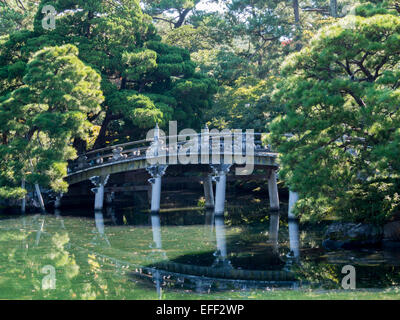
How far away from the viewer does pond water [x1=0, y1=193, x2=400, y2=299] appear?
1234 centimetres

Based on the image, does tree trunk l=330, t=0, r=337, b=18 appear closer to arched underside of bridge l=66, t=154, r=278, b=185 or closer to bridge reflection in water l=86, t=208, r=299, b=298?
arched underside of bridge l=66, t=154, r=278, b=185

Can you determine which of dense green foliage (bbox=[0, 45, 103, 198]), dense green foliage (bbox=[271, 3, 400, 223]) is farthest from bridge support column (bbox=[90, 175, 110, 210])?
dense green foliage (bbox=[271, 3, 400, 223])

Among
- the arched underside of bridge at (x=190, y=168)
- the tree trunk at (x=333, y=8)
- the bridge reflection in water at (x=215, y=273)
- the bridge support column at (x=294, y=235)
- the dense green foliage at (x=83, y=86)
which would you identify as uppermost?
the tree trunk at (x=333, y=8)

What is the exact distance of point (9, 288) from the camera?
496 inches

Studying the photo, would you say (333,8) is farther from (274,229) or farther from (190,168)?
(274,229)

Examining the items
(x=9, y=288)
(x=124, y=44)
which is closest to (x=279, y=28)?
(x=124, y=44)

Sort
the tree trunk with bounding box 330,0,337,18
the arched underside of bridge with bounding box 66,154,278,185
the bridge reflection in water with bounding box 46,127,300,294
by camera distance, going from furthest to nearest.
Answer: the tree trunk with bounding box 330,0,337,18 < the arched underside of bridge with bounding box 66,154,278,185 < the bridge reflection in water with bounding box 46,127,300,294

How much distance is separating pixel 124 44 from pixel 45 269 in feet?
66.7

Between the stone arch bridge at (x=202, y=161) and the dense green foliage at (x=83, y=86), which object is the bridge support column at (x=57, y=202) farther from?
the dense green foliage at (x=83, y=86)

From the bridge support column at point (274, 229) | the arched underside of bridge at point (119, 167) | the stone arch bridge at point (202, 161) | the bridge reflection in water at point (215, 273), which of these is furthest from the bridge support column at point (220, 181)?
the bridge reflection in water at point (215, 273)

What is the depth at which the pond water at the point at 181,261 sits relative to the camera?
12344 mm

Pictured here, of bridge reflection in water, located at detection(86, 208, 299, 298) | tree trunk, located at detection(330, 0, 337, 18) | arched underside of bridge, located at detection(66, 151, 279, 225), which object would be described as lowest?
bridge reflection in water, located at detection(86, 208, 299, 298)

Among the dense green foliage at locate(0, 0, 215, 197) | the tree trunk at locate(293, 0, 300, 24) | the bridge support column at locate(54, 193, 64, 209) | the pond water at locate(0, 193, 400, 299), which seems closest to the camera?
the pond water at locate(0, 193, 400, 299)

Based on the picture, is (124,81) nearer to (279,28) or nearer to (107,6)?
(107,6)
